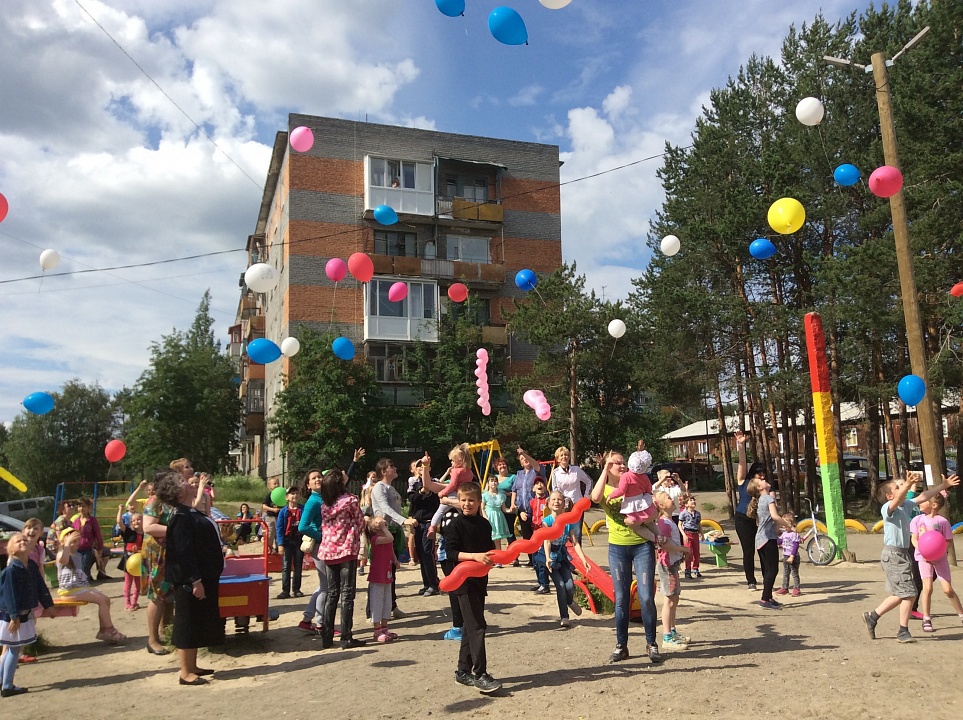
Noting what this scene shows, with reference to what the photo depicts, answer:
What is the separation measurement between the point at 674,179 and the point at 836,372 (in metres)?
9.21

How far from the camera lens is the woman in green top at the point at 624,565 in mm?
6445

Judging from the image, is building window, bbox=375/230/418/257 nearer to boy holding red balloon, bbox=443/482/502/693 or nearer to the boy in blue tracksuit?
the boy in blue tracksuit

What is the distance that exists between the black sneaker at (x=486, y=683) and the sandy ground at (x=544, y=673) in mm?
75

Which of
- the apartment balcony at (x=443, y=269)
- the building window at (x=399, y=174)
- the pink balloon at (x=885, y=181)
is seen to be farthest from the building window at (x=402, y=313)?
the pink balloon at (x=885, y=181)

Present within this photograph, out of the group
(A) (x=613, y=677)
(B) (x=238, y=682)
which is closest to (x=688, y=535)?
(A) (x=613, y=677)

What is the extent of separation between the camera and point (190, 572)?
19.7ft

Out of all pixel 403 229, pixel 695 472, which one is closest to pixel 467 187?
pixel 403 229

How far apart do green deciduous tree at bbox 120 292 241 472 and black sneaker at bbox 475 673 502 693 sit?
108 feet

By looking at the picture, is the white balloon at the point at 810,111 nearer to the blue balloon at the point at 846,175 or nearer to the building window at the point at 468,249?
the blue balloon at the point at 846,175

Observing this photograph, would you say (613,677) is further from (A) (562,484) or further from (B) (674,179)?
(B) (674,179)

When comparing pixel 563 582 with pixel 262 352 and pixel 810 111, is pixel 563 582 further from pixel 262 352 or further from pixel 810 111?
pixel 810 111

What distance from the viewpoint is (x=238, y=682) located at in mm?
6367

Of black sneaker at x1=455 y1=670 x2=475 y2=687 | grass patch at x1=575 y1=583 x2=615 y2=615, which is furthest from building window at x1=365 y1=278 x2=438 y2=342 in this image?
black sneaker at x1=455 y1=670 x2=475 y2=687

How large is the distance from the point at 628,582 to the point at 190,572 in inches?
145
